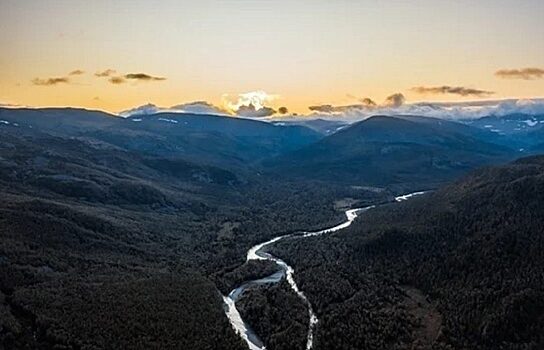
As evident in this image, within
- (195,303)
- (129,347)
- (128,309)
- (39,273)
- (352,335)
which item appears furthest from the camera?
(39,273)

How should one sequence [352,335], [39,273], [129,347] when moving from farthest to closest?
[39,273], [352,335], [129,347]

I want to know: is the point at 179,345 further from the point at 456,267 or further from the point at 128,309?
the point at 456,267

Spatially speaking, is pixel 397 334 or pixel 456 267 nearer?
pixel 397 334

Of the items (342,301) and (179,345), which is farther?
(342,301)

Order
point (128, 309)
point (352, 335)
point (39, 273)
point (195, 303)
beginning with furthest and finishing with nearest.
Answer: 1. point (39, 273)
2. point (195, 303)
3. point (128, 309)
4. point (352, 335)

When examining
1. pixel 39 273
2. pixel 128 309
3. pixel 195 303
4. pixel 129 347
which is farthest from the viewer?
pixel 39 273

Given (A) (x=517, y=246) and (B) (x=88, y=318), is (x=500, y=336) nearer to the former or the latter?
(A) (x=517, y=246)

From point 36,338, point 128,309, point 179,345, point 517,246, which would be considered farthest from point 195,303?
point 517,246

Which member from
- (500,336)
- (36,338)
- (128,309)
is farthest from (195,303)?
(500,336)
